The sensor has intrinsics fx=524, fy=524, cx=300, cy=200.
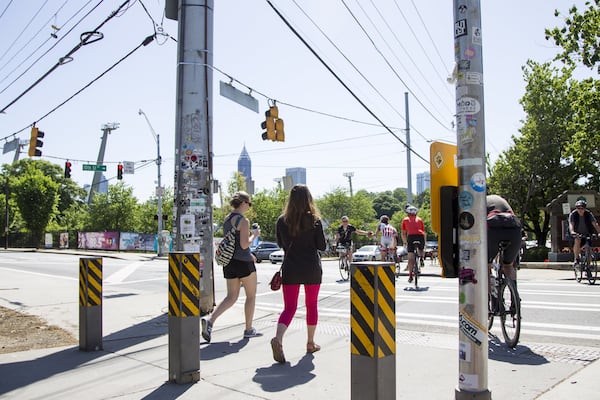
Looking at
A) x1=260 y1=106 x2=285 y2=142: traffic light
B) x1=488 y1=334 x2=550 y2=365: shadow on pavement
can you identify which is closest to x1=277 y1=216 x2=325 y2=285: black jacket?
x1=488 y1=334 x2=550 y2=365: shadow on pavement

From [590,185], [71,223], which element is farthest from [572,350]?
[71,223]

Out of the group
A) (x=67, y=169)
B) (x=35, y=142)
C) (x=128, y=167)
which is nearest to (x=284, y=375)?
(x=35, y=142)

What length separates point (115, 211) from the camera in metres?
57.9

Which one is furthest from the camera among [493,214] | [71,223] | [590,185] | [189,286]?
[71,223]

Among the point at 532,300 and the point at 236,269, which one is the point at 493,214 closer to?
the point at 236,269

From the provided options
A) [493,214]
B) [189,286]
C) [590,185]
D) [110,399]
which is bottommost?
[110,399]

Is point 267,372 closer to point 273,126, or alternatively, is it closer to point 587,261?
point 587,261

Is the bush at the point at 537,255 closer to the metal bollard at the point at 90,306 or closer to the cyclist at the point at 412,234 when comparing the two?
the cyclist at the point at 412,234

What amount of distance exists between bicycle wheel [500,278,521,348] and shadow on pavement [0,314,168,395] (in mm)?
4228

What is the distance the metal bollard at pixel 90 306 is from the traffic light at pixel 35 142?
57.3 feet

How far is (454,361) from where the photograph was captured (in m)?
5.05

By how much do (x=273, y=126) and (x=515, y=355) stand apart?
1130 centimetres

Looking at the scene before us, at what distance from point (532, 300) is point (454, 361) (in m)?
4.40

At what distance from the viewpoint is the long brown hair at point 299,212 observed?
5398 mm
